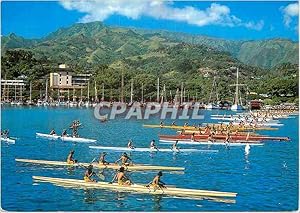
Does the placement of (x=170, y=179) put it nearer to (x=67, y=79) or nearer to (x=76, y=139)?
(x=76, y=139)

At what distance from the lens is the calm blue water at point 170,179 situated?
8.94 meters

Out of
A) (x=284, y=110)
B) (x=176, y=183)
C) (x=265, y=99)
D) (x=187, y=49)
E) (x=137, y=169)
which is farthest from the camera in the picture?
(x=187, y=49)

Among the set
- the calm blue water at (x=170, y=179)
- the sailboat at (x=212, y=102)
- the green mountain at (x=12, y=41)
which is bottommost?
the calm blue water at (x=170, y=179)

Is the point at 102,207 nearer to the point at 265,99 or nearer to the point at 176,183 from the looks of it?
the point at 176,183

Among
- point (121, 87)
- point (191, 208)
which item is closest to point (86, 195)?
point (191, 208)

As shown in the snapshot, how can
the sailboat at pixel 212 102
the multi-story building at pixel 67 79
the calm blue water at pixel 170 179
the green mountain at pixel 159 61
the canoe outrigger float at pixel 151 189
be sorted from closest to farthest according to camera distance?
the calm blue water at pixel 170 179, the canoe outrigger float at pixel 151 189, the multi-story building at pixel 67 79, the green mountain at pixel 159 61, the sailboat at pixel 212 102

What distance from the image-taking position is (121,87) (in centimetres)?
4353

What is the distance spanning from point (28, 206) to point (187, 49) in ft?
184

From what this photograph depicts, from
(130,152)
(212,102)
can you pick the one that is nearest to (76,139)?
(130,152)

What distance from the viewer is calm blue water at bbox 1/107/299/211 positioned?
8.94 meters

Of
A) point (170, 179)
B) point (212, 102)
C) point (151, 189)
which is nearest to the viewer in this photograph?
point (151, 189)

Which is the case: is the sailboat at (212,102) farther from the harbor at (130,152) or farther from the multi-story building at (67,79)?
the multi-story building at (67,79)

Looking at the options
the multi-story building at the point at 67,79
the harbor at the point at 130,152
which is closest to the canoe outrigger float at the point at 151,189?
the harbor at the point at 130,152

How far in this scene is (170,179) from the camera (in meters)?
11.2
